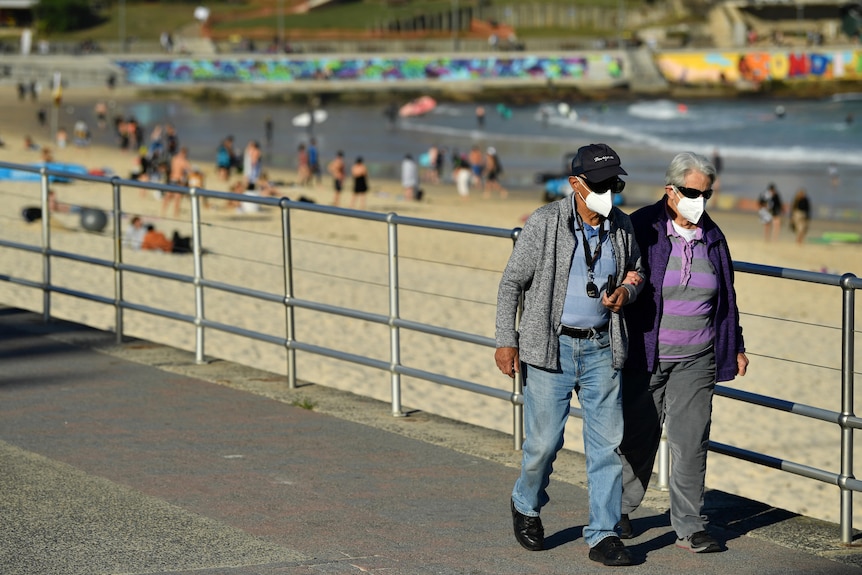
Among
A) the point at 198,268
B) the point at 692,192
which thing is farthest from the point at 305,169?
the point at 692,192

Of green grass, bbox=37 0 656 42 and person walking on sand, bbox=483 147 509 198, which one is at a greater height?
green grass, bbox=37 0 656 42

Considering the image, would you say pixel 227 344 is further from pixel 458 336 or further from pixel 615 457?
pixel 615 457

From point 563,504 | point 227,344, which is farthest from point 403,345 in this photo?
point 563,504

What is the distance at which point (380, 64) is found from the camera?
10731 cm

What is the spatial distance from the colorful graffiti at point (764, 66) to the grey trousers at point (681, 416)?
356ft

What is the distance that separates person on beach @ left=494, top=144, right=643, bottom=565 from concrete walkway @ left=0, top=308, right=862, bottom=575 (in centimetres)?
48

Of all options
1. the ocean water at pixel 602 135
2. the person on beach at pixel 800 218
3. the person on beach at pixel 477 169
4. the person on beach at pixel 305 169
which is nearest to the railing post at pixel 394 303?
the person on beach at pixel 800 218

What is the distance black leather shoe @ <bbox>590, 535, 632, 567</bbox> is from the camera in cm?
532

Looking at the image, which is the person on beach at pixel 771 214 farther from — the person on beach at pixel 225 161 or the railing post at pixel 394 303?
the railing post at pixel 394 303

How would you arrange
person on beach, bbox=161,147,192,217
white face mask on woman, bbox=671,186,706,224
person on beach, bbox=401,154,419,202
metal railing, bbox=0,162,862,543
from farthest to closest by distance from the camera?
person on beach, bbox=401,154,419,202
person on beach, bbox=161,147,192,217
metal railing, bbox=0,162,862,543
white face mask on woman, bbox=671,186,706,224

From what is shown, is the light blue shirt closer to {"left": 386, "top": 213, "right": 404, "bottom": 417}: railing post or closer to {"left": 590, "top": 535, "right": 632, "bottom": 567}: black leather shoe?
{"left": 590, "top": 535, "right": 632, "bottom": 567}: black leather shoe

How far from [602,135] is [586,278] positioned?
63.5 meters

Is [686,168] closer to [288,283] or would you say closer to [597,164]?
[597,164]

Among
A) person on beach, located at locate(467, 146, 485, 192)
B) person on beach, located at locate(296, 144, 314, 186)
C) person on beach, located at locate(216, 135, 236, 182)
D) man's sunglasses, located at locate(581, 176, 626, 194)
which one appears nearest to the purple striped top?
man's sunglasses, located at locate(581, 176, 626, 194)
